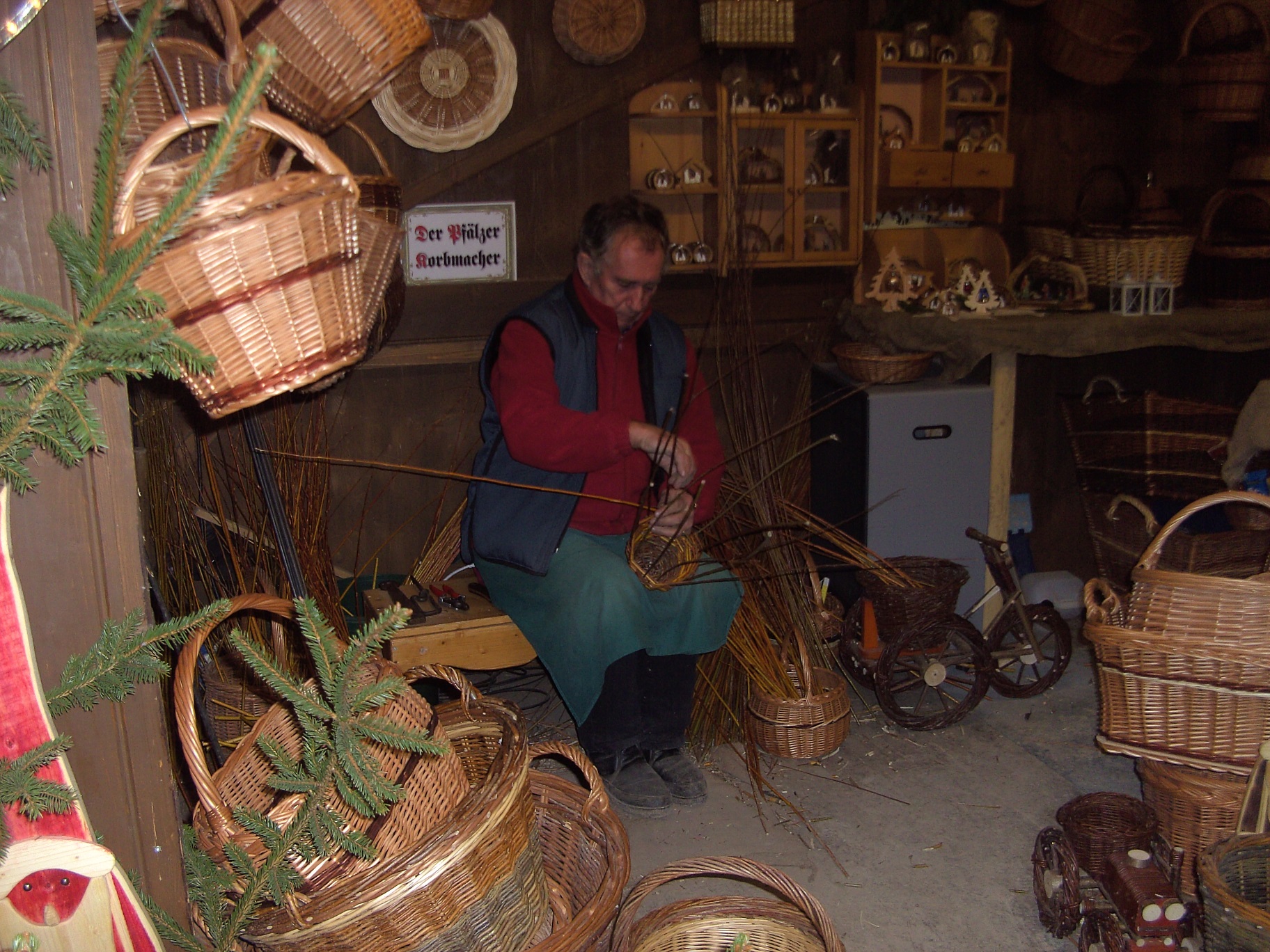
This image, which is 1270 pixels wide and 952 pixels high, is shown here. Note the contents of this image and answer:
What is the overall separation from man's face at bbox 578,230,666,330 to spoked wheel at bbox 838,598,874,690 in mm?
1146

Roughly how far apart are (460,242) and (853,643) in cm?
177

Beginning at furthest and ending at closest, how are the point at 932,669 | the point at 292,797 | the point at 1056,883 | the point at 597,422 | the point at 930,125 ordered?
Answer: the point at 930,125
the point at 932,669
the point at 597,422
the point at 1056,883
the point at 292,797

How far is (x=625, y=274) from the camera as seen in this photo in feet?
9.04

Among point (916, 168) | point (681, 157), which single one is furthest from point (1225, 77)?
point (681, 157)

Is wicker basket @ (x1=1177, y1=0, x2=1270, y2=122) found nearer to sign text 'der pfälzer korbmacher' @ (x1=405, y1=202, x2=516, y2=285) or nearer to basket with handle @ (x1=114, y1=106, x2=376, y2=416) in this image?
sign text 'der pfälzer korbmacher' @ (x1=405, y1=202, x2=516, y2=285)

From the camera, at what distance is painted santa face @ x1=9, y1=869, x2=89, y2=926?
41.4 inches

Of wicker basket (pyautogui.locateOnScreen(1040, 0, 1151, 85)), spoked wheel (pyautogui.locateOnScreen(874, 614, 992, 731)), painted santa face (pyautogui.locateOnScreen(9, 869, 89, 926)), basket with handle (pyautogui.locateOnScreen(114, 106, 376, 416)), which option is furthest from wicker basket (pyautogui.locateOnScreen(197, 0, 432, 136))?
wicker basket (pyautogui.locateOnScreen(1040, 0, 1151, 85))

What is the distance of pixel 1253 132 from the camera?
401 cm

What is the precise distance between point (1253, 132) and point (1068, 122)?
742 mm

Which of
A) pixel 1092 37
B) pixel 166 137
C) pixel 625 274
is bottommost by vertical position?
pixel 625 274

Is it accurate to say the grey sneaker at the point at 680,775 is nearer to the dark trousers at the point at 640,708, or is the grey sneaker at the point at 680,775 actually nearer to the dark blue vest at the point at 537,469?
the dark trousers at the point at 640,708

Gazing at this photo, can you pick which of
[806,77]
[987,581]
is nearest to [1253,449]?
[987,581]

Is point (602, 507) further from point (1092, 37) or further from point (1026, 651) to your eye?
point (1092, 37)

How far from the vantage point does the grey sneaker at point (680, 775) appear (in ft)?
8.87
